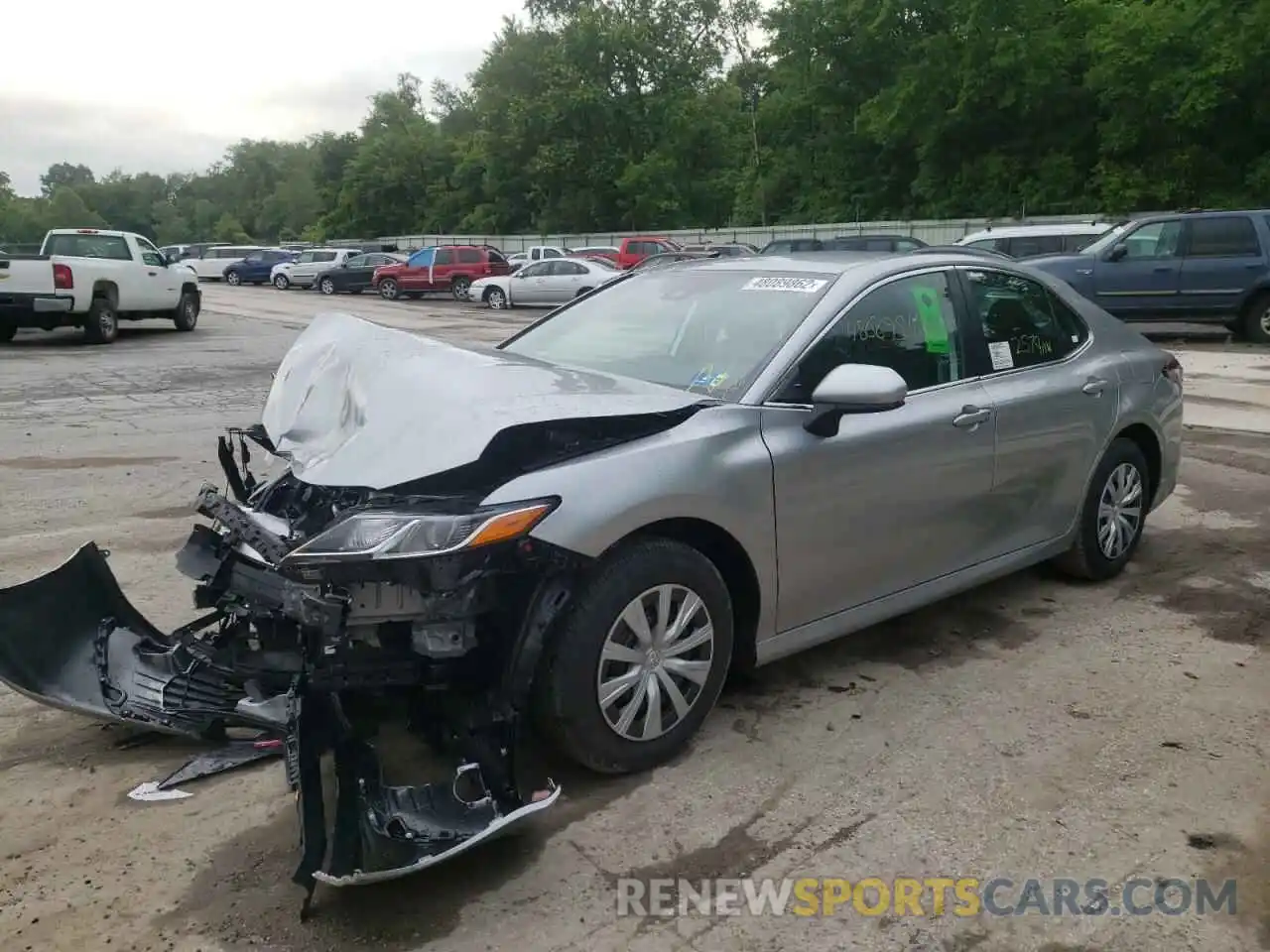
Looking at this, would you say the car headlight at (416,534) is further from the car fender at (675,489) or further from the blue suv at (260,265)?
the blue suv at (260,265)

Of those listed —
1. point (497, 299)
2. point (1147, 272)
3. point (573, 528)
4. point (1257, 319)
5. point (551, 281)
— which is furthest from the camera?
point (497, 299)

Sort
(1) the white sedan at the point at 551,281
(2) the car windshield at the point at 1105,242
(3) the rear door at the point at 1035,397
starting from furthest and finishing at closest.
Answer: (1) the white sedan at the point at 551,281 < (2) the car windshield at the point at 1105,242 < (3) the rear door at the point at 1035,397

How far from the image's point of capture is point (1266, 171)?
1159 inches

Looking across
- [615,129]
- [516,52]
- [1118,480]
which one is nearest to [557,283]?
[1118,480]

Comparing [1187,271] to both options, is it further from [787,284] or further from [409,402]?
[409,402]

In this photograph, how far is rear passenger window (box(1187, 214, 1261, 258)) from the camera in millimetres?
16219

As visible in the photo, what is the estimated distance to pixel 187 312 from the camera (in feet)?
65.6

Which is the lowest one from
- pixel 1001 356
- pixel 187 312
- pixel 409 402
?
pixel 187 312

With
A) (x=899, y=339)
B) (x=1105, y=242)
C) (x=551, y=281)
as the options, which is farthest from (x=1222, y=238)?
(x=551, y=281)

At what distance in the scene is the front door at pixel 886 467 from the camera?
3744 millimetres

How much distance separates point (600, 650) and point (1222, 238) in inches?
654

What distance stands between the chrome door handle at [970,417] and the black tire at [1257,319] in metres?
14.5

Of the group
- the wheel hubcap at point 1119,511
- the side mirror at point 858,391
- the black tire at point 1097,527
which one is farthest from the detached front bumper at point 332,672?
the wheel hubcap at point 1119,511

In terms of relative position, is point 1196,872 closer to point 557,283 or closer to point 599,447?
point 599,447
